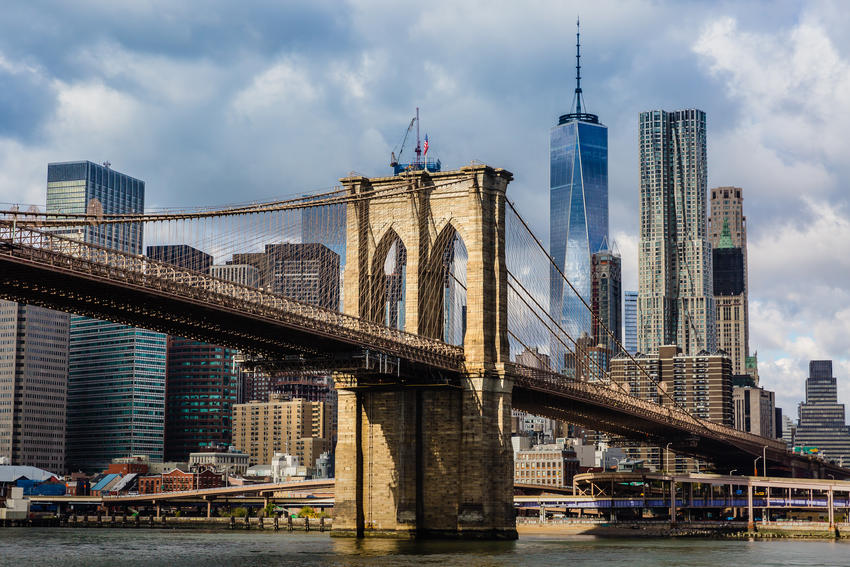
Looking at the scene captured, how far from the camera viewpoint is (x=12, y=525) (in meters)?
153

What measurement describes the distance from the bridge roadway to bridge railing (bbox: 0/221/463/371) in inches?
2.1

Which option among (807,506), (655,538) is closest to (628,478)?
(807,506)

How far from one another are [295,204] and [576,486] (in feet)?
298

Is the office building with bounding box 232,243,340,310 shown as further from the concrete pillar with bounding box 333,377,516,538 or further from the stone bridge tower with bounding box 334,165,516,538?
the concrete pillar with bounding box 333,377,516,538

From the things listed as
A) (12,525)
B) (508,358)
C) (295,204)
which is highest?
(295,204)

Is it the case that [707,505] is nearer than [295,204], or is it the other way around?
[295,204]

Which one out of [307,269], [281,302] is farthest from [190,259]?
[307,269]

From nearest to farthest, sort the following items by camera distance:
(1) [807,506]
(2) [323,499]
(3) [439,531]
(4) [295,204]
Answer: (4) [295,204]
(3) [439,531]
(1) [807,506]
(2) [323,499]

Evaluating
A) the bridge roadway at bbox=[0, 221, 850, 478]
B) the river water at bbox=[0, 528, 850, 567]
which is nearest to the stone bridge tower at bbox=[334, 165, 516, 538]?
the bridge roadway at bbox=[0, 221, 850, 478]

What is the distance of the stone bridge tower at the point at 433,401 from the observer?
81188 mm

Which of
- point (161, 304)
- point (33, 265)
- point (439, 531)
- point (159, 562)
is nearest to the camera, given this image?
point (33, 265)

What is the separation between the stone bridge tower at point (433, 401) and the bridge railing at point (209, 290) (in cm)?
297

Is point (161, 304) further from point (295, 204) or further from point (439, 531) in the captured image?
point (439, 531)

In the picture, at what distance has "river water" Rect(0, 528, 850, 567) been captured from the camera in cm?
6744
